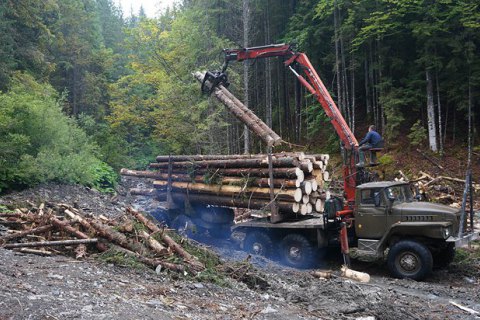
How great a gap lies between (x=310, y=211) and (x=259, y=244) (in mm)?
1724

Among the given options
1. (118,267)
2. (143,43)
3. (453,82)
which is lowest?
(118,267)

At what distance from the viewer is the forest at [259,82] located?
17.0 metres

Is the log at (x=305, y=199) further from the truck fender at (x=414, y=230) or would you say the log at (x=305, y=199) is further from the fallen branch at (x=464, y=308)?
the fallen branch at (x=464, y=308)

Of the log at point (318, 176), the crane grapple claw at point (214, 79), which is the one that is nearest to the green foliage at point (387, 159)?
the log at point (318, 176)

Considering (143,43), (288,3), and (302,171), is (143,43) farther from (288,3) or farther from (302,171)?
(302,171)

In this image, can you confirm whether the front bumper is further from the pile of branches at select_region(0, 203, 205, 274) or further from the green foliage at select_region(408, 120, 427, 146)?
the green foliage at select_region(408, 120, 427, 146)

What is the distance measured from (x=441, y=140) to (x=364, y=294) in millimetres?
13829

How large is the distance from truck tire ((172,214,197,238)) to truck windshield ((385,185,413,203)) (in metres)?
6.52

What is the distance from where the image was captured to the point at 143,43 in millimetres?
25703

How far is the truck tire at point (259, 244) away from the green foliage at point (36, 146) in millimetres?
8522

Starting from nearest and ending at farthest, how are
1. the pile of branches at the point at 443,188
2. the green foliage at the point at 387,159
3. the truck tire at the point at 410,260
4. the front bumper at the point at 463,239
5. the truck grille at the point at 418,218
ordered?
the front bumper at the point at 463,239
the truck tire at the point at 410,260
the truck grille at the point at 418,218
the pile of branches at the point at 443,188
the green foliage at the point at 387,159

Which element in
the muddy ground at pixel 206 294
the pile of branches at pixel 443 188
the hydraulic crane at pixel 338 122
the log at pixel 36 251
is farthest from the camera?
the pile of branches at pixel 443 188

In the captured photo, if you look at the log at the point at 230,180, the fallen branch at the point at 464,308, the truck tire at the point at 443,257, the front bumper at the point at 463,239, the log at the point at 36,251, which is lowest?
the fallen branch at the point at 464,308

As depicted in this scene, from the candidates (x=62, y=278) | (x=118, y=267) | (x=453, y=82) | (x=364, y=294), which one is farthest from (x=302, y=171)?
(x=453, y=82)
